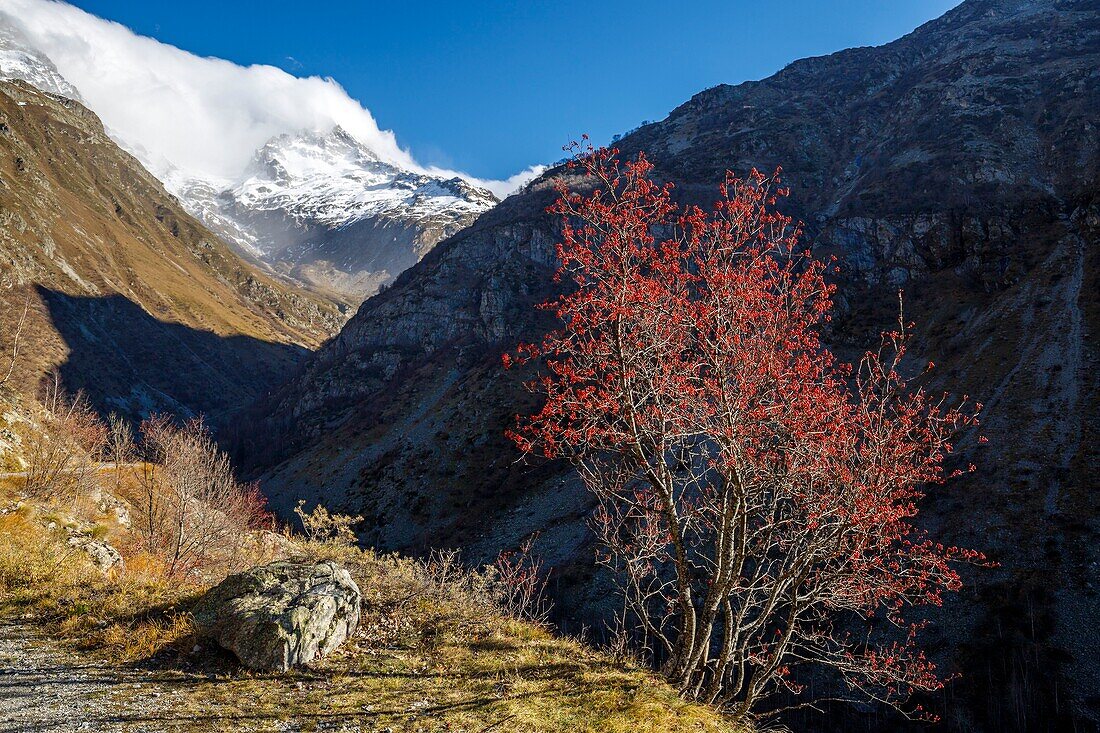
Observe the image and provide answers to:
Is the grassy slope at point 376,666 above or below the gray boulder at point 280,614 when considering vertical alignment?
below

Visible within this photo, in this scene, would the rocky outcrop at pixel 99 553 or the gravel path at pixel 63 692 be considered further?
the rocky outcrop at pixel 99 553

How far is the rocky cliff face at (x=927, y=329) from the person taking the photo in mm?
31381

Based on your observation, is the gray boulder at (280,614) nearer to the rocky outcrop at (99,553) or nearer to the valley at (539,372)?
the valley at (539,372)

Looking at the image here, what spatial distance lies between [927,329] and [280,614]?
261ft

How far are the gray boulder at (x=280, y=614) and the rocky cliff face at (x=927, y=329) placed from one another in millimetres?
33007

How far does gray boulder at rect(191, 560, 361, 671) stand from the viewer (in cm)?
851

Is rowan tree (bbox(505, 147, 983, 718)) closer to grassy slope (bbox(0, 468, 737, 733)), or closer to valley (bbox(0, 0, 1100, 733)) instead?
valley (bbox(0, 0, 1100, 733))

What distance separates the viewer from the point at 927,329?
66.1 m

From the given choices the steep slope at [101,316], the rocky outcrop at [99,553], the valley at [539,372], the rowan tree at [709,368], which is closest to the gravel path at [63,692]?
the valley at [539,372]

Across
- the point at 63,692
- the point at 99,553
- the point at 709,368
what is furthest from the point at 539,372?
the point at 63,692

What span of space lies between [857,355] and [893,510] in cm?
6784

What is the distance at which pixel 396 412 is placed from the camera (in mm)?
93250

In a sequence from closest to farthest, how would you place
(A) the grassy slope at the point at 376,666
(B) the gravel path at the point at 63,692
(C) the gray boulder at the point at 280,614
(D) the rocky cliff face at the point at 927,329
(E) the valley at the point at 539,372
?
(B) the gravel path at the point at 63,692, (A) the grassy slope at the point at 376,666, (C) the gray boulder at the point at 280,614, (E) the valley at the point at 539,372, (D) the rocky cliff face at the point at 927,329

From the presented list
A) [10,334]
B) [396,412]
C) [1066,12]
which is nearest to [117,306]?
[10,334]
